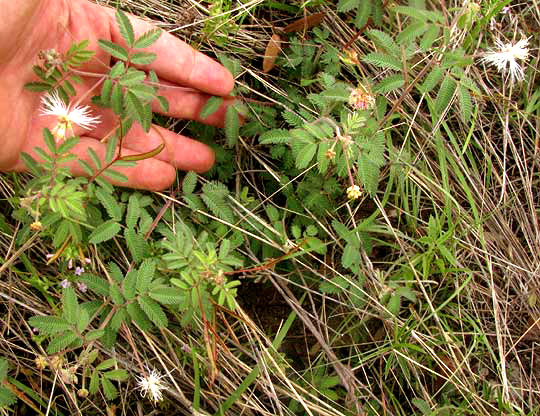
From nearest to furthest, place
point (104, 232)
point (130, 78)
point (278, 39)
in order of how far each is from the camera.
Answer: point (130, 78)
point (104, 232)
point (278, 39)

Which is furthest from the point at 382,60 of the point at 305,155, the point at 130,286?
the point at 130,286

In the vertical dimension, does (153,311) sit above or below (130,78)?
below

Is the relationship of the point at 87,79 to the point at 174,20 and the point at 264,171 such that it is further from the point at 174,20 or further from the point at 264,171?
the point at 264,171

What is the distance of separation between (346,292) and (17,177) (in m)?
1.49

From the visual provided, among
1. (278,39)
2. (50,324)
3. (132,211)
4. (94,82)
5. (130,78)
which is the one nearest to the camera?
(50,324)

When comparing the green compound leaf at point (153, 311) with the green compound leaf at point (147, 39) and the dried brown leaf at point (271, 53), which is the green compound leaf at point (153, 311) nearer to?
the green compound leaf at point (147, 39)

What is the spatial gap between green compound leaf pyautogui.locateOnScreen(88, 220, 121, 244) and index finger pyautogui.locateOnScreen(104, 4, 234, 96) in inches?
27.1

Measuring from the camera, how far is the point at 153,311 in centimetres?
199

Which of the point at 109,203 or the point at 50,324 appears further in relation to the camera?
the point at 109,203

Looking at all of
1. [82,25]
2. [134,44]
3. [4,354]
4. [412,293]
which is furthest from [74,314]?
[412,293]

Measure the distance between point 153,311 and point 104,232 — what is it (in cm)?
37

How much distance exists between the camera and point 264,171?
266 cm

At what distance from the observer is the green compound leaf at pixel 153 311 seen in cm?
198

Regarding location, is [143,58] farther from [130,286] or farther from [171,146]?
[130,286]
